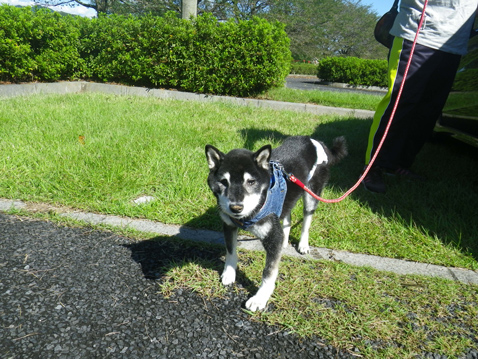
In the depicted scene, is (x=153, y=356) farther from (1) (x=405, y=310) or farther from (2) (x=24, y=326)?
(1) (x=405, y=310)

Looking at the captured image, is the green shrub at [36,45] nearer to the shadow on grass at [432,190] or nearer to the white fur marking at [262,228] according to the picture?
the shadow on grass at [432,190]

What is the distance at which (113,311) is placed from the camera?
210 centimetres

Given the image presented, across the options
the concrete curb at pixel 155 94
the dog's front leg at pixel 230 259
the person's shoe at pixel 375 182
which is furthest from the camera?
the concrete curb at pixel 155 94

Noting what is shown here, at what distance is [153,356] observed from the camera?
1.80 metres

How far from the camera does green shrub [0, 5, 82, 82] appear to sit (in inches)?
303

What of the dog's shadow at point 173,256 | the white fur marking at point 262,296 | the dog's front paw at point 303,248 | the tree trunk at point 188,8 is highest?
the tree trunk at point 188,8

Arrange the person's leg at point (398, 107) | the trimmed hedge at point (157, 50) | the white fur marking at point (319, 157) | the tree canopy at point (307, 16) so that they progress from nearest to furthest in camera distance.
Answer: the white fur marking at point (319, 157) → the person's leg at point (398, 107) → the trimmed hedge at point (157, 50) → the tree canopy at point (307, 16)

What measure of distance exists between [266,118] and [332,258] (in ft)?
13.3

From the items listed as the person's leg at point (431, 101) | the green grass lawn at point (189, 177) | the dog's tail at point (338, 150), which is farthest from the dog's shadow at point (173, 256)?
the person's leg at point (431, 101)

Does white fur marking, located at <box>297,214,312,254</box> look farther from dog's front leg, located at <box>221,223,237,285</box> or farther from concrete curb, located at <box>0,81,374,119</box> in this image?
concrete curb, located at <box>0,81,374,119</box>

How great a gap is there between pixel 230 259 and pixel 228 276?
4.6 inches

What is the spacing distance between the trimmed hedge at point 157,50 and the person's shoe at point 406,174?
4.50 meters

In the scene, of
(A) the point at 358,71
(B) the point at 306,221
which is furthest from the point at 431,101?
(A) the point at 358,71

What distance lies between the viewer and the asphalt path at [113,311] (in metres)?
1.84
